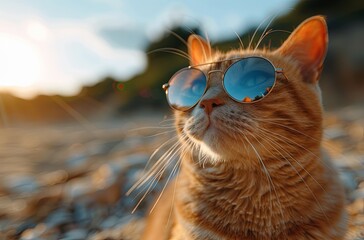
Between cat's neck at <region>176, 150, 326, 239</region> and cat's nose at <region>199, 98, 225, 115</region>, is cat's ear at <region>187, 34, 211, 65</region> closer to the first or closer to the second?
cat's nose at <region>199, 98, 225, 115</region>

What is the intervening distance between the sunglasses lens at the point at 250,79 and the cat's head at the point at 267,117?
3 centimetres

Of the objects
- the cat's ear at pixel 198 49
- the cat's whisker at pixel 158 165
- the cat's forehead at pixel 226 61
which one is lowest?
the cat's whisker at pixel 158 165

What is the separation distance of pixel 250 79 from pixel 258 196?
22.7 inches

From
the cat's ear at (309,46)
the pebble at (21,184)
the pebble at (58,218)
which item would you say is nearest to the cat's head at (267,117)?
the cat's ear at (309,46)

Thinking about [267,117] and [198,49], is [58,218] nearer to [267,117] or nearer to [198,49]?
[198,49]

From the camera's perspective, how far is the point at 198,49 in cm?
233

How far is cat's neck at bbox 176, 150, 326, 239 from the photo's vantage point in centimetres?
159

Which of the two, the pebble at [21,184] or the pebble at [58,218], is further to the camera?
the pebble at [21,184]

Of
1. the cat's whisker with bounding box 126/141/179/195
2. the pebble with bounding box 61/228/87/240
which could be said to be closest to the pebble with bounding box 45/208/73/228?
the pebble with bounding box 61/228/87/240

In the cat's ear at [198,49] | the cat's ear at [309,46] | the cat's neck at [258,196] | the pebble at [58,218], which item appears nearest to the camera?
the cat's neck at [258,196]

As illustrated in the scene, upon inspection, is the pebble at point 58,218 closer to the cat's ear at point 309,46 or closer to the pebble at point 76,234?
the pebble at point 76,234

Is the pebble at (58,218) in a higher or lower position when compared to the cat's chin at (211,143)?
lower

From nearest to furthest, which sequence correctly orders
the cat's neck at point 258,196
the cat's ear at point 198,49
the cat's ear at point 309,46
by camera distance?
1. the cat's neck at point 258,196
2. the cat's ear at point 309,46
3. the cat's ear at point 198,49

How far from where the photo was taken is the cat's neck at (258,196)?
5.20 feet
